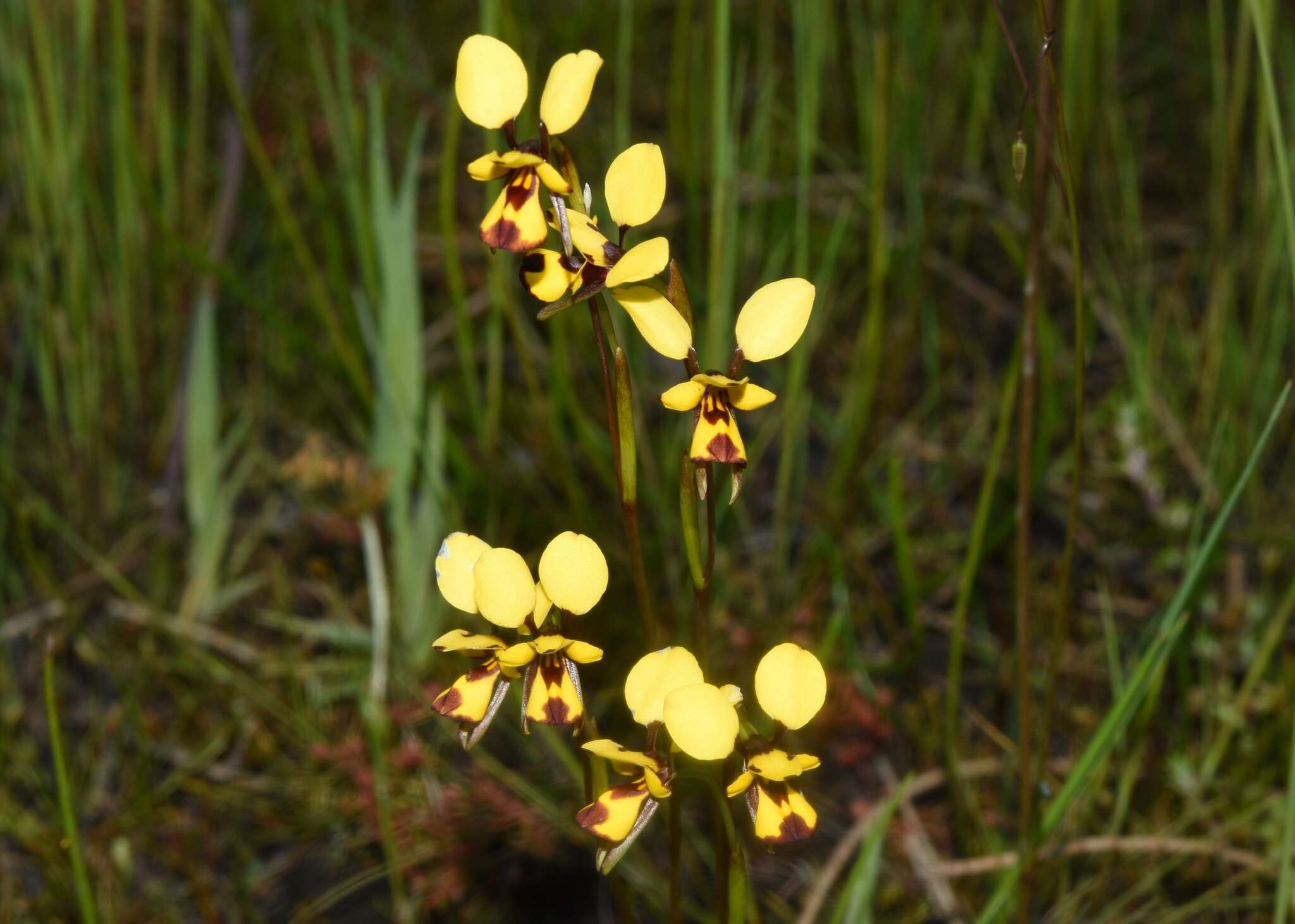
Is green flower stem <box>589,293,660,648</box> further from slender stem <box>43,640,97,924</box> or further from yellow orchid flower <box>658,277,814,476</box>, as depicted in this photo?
slender stem <box>43,640,97,924</box>

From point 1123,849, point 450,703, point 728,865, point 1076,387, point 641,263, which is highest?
point 641,263

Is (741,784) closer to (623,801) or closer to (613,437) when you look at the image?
(623,801)

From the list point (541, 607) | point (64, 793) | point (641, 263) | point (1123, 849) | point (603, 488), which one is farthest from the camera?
point (603, 488)

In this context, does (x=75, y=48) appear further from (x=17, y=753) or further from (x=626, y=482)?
(x=626, y=482)

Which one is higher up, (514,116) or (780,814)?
(514,116)

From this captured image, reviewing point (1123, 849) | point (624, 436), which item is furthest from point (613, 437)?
point (1123, 849)

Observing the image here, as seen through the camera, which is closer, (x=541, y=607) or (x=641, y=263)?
(x=641, y=263)

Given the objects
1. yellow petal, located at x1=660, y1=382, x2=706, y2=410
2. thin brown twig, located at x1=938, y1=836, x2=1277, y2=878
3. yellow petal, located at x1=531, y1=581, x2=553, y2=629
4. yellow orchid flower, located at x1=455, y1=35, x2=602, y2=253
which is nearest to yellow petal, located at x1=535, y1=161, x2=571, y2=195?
yellow orchid flower, located at x1=455, y1=35, x2=602, y2=253
